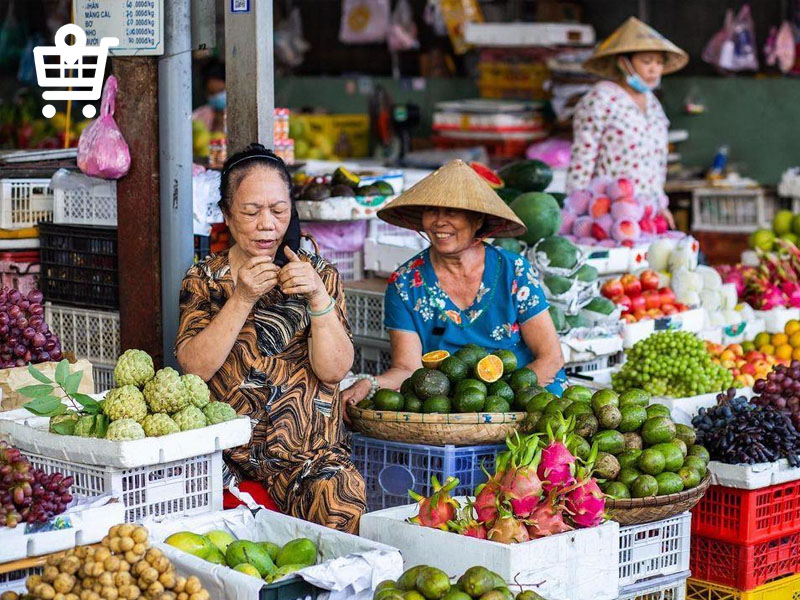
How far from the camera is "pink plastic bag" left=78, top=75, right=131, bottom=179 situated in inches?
175

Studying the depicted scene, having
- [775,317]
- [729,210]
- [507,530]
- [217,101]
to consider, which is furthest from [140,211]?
[729,210]

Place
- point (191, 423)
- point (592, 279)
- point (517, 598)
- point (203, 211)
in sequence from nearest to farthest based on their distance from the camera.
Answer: point (517, 598)
point (191, 423)
point (203, 211)
point (592, 279)

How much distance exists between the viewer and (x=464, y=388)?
390 cm

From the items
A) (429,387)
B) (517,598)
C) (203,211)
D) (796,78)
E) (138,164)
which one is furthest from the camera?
(796,78)

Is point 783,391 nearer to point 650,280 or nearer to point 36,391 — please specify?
point 650,280

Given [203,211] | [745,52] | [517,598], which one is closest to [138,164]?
[203,211]

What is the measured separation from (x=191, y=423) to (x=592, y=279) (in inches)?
92.0

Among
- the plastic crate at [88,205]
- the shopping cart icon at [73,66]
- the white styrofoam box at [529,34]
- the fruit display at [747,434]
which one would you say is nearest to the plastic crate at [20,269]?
the plastic crate at [88,205]

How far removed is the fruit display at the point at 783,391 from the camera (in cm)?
429

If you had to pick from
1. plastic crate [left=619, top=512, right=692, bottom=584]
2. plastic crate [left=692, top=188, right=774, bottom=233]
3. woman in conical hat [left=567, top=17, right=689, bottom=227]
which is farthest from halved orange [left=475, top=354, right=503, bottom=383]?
plastic crate [left=692, top=188, right=774, bottom=233]

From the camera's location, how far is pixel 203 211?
4828 millimetres

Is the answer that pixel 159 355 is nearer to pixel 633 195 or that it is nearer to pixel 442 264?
pixel 442 264

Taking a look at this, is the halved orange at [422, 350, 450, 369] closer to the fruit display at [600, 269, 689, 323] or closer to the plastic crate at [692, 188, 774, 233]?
the fruit display at [600, 269, 689, 323]

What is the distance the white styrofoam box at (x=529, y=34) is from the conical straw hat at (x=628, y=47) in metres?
2.05
